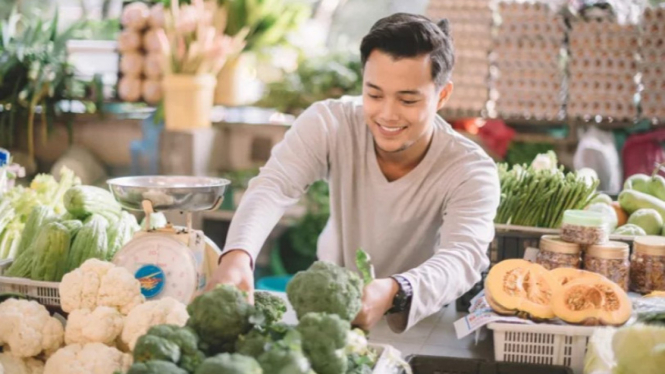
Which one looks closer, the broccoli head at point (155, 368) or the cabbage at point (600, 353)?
the broccoli head at point (155, 368)

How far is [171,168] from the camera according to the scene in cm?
539

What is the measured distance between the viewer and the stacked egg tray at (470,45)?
194 inches

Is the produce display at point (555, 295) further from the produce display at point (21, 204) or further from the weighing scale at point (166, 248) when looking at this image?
the produce display at point (21, 204)

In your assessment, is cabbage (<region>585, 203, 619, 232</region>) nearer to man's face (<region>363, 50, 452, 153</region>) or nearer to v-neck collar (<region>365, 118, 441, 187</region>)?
v-neck collar (<region>365, 118, 441, 187</region>)

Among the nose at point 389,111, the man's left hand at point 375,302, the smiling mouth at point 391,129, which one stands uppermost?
the nose at point 389,111

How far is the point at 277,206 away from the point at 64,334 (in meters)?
0.70

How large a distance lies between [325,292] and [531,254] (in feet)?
4.14

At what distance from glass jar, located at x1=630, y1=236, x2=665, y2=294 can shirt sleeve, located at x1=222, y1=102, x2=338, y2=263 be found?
0.99 meters

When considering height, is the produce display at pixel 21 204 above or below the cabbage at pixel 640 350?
below

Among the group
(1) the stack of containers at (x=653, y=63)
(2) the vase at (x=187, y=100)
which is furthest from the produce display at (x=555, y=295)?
(2) the vase at (x=187, y=100)

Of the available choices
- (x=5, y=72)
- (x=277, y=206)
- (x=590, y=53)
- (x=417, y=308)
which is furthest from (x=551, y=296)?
(x=5, y=72)

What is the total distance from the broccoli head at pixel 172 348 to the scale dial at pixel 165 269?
19.3 inches

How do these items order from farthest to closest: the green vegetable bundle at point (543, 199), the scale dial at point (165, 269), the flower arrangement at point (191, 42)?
1. the flower arrangement at point (191, 42)
2. the green vegetable bundle at point (543, 199)
3. the scale dial at point (165, 269)

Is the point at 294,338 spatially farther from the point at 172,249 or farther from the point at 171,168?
the point at 171,168
